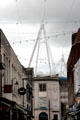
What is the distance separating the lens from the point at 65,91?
8112 cm

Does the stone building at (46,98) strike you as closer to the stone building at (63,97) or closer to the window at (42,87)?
the window at (42,87)

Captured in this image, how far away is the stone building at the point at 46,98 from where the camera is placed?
6856cm

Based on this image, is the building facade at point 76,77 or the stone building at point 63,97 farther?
the stone building at point 63,97

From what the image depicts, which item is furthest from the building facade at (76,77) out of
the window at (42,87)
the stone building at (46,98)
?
the window at (42,87)

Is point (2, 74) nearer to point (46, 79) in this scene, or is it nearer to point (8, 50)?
point (8, 50)

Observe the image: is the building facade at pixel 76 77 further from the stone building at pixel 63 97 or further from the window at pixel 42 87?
the stone building at pixel 63 97

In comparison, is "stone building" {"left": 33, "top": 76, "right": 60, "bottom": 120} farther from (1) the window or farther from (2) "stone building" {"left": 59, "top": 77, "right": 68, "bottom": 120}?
(2) "stone building" {"left": 59, "top": 77, "right": 68, "bottom": 120}

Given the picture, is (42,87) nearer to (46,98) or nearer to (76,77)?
(46,98)

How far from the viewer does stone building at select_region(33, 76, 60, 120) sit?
225 feet

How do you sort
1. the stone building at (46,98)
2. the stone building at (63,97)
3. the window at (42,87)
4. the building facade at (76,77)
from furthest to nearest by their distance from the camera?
the stone building at (63,97) < the window at (42,87) < the stone building at (46,98) < the building facade at (76,77)

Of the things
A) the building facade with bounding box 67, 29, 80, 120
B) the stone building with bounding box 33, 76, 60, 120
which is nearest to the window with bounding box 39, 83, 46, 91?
the stone building with bounding box 33, 76, 60, 120

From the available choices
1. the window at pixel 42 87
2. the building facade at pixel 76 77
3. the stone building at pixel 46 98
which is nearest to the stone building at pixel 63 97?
the stone building at pixel 46 98

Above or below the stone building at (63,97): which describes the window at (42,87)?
above

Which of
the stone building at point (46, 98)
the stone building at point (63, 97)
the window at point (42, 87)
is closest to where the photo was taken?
the stone building at point (46, 98)
